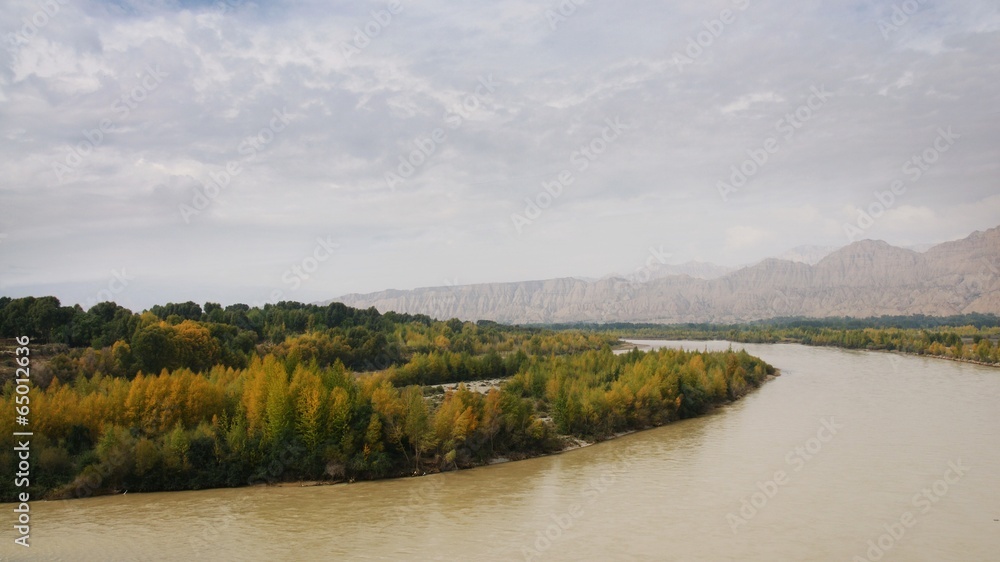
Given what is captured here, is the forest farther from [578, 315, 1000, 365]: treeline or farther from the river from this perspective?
[578, 315, 1000, 365]: treeline

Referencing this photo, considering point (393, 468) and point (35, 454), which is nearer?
point (35, 454)

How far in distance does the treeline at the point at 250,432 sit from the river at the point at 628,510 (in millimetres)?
887

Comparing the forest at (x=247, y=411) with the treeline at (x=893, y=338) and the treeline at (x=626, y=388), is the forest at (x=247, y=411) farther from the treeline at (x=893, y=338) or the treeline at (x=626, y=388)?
the treeline at (x=893, y=338)

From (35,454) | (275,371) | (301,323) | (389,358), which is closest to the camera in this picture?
(35,454)

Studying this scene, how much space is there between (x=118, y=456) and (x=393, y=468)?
382 inches

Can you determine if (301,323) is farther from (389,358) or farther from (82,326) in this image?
(82,326)

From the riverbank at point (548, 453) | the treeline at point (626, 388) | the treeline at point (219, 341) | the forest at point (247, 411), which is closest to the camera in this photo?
the forest at point (247, 411)

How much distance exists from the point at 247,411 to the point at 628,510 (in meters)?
15.5

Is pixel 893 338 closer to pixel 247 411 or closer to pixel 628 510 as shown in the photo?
pixel 628 510

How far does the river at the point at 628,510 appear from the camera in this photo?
53.1 feet

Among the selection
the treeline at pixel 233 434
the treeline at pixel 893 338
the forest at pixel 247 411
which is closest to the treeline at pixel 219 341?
the forest at pixel 247 411

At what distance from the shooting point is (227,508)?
20297mm

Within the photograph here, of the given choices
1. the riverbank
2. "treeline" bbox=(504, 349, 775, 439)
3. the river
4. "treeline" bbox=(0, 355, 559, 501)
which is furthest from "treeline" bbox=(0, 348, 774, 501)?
"treeline" bbox=(504, 349, 775, 439)

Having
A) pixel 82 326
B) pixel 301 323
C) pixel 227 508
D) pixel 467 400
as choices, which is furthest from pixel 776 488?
pixel 301 323
